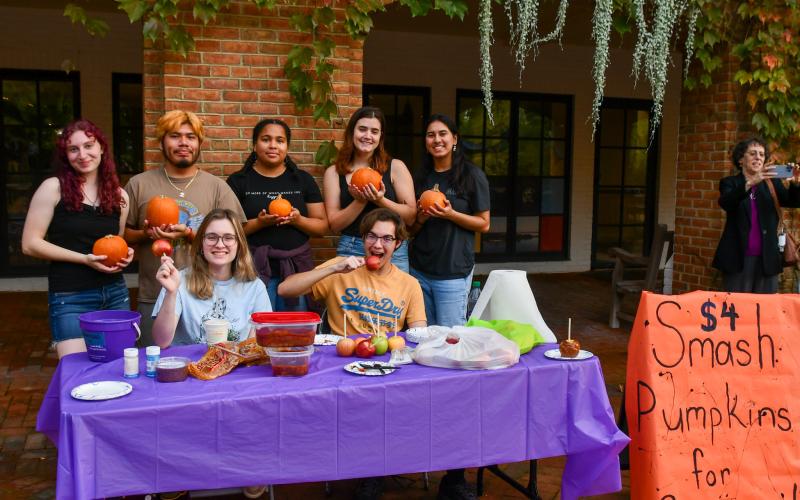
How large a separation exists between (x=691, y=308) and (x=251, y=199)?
2.39m

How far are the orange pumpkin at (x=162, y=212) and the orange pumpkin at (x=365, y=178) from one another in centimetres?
95

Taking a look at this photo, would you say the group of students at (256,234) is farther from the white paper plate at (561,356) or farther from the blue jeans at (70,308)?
the white paper plate at (561,356)

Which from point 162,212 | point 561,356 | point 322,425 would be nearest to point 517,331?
point 561,356

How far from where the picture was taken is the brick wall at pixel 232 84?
4910 mm

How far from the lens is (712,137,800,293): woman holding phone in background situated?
Answer: 5.20m

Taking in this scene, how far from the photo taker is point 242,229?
3.43 metres

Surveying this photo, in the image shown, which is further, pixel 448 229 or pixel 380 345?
pixel 448 229

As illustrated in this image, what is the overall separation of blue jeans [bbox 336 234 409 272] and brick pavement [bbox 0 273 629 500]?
1.17 m

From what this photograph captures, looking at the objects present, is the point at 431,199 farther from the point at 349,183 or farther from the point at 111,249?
the point at 111,249

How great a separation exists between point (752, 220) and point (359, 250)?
306cm

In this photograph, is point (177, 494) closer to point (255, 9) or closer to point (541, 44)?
point (255, 9)

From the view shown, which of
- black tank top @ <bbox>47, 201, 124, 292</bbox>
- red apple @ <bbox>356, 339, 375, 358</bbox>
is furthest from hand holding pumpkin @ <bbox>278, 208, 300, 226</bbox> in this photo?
red apple @ <bbox>356, 339, 375, 358</bbox>

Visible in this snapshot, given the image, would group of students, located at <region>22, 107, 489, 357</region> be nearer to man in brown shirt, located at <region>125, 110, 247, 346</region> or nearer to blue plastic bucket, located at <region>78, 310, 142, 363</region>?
man in brown shirt, located at <region>125, 110, 247, 346</region>

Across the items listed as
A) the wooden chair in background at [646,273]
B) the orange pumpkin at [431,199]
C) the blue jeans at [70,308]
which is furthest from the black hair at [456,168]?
the wooden chair in background at [646,273]
